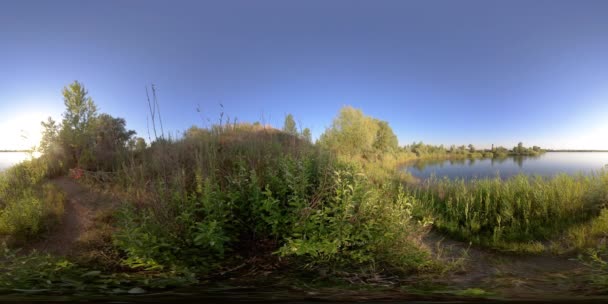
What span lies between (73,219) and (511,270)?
844 cm

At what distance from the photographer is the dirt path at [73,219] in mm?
4696

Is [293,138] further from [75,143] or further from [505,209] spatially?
[75,143]

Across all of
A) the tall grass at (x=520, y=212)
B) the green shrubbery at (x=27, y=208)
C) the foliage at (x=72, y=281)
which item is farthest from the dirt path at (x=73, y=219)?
the tall grass at (x=520, y=212)

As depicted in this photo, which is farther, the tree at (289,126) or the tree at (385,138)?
the tree at (385,138)

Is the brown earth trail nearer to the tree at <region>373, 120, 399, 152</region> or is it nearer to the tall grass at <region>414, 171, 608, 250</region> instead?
the tall grass at <region>414, 171, 608, 250</region>

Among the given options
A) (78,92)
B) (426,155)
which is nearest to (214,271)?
(78,92)

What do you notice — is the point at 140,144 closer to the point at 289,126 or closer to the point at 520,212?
the point at 289,126

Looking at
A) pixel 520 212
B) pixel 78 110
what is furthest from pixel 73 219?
pixel 78 110

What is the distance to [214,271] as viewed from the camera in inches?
130

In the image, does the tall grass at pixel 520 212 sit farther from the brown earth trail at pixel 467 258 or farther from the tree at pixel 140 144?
the tree at pixel 140 144

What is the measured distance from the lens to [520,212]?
25.4 feet

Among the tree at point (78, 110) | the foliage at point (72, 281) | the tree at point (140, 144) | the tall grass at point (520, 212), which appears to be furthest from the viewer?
the tree at point (78, 110)

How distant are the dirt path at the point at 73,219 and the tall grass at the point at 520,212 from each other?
747 centimetres

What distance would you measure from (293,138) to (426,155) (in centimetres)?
6079
